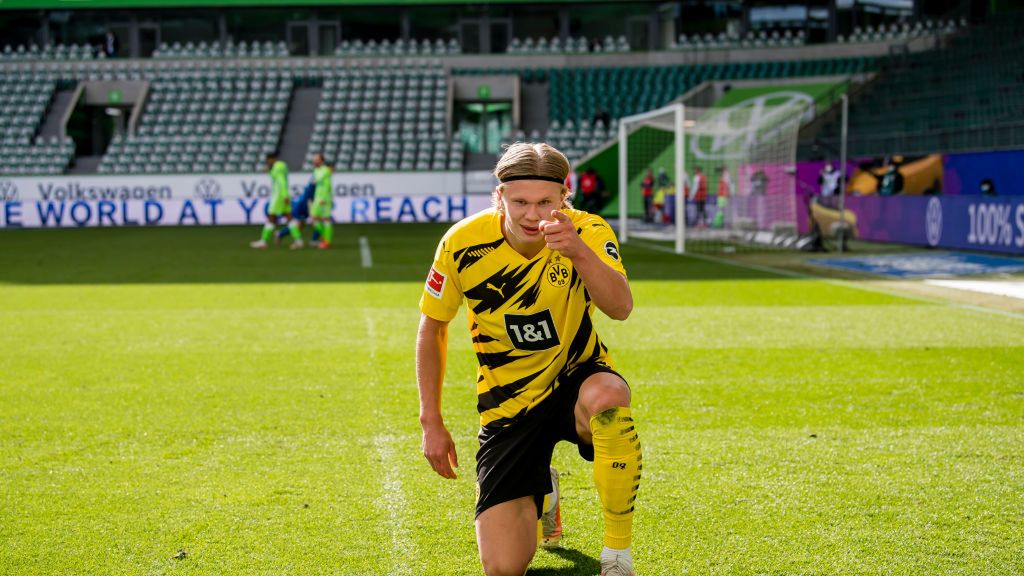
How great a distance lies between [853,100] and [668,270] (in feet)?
68.1

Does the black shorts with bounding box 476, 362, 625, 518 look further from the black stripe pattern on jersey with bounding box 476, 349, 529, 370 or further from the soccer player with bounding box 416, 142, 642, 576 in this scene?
the black stripe pattern on jersey with bounding box 476, 349, 529, 370

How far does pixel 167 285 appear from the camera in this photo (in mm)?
15938

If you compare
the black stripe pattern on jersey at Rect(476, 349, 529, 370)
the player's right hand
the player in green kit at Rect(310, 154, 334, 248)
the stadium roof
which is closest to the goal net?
the player in green kit at Rect(310, 154, 334, 248)

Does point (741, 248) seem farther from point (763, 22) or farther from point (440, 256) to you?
point (763, 22)

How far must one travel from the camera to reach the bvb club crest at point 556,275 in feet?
13.1

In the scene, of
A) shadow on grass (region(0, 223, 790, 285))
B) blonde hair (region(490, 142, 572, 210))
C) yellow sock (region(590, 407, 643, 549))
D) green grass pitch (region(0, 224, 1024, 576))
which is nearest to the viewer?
blonde hair (region(490, 142, 572, 210))

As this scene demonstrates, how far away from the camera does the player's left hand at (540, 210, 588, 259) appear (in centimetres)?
353

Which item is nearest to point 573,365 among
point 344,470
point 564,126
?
point 344,470

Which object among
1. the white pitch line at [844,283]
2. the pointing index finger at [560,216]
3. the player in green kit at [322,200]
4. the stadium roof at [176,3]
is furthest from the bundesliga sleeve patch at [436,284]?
the stadium roof at [176,3]

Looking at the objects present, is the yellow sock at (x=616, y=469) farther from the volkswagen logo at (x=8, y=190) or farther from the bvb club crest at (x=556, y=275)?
the volkswagen logo at (x=8, y=190)

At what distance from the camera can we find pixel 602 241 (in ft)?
13.0

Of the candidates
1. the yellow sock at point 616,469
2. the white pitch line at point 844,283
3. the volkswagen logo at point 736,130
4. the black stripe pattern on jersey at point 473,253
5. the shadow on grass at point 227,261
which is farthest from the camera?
the volkswagen logo at point 736,130

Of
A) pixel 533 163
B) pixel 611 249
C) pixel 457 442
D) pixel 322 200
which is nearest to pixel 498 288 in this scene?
pixel 611 249

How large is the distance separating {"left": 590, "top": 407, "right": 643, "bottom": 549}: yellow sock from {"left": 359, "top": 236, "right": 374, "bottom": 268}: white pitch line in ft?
49.9
